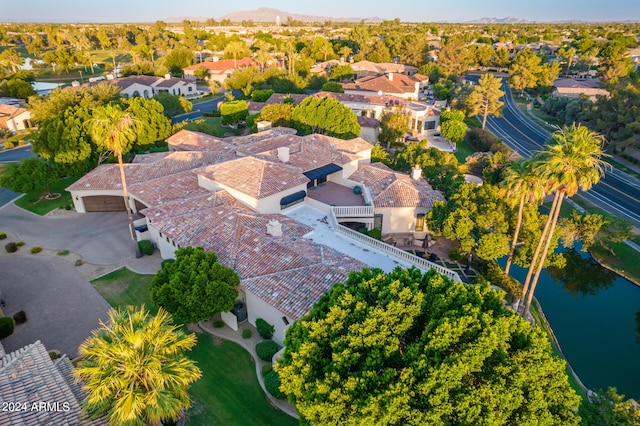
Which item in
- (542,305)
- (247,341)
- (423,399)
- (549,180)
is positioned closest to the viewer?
(423,399)

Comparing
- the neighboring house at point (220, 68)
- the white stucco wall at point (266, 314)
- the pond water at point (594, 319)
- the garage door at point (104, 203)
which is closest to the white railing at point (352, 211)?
the white stucco wall at point (266, 314)

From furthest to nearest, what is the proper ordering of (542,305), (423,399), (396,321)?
(542,305), (396,321), (423,399)

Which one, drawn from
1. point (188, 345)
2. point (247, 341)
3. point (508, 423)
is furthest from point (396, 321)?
point (247, 341)

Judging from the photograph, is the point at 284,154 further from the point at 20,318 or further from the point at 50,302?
the point at 20,318

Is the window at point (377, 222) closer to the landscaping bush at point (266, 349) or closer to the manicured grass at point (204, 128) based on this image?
the landscaping bush at point (266, 349)

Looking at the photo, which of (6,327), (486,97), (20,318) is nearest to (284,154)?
(20,318)

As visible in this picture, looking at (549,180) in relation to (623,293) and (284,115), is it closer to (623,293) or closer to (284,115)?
(623,293)

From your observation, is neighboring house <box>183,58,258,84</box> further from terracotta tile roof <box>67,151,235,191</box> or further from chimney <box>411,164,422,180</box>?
chimney <box>411,164,422,180</box>

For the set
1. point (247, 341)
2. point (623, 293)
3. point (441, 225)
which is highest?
point (441, 225)

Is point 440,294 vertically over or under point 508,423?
over
